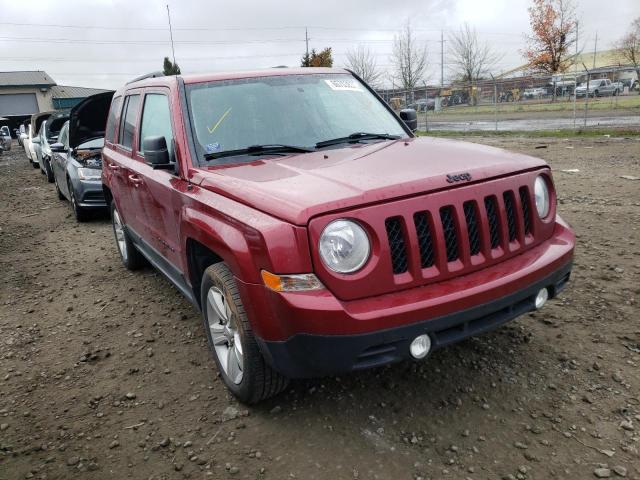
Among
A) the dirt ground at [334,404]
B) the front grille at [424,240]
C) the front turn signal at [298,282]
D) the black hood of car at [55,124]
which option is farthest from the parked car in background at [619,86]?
the front turn signal at [298,282]

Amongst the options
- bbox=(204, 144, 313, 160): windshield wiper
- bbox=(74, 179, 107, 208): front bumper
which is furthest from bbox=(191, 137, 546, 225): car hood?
bbox=(74, 179, 107, 208): front bumper

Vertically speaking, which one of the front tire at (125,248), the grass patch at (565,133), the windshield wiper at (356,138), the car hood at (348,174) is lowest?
the grass patch at (565,133)

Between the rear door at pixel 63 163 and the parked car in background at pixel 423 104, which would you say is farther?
the parked car in background at pixel 423 104

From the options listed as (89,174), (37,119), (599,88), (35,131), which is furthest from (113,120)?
(599,88)

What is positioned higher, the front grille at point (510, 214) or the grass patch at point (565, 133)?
the front grille at point (510, 214)

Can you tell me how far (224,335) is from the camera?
3.20 meters

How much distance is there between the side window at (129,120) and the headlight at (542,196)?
3.19m

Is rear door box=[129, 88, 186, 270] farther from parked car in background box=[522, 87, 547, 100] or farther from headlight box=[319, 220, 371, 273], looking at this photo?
parked car in background box=[522, 87, 547, 100]

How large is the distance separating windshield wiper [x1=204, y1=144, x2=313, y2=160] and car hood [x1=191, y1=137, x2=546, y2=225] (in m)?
0.12

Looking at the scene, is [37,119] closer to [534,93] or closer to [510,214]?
[510,214]

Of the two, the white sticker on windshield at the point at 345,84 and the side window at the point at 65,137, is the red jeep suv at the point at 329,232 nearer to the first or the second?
the white sticker on windshield at the point at 345,84

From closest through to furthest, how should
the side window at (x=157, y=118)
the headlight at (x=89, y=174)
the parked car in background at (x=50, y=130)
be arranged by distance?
1. the side window at (x=157, y=118)
2. the headlight at (x=89, y=174)
3. the parked car in background at (x=50, y=130)

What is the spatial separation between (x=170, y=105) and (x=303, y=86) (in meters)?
0.95

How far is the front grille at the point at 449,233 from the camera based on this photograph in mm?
2635
